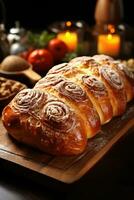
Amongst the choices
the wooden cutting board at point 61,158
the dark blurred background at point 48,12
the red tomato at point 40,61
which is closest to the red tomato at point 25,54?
the red tomato at point 40,61

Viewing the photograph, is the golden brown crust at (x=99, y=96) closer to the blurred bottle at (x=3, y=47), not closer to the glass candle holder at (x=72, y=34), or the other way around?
the blurred bottle at (x=3, y=47)

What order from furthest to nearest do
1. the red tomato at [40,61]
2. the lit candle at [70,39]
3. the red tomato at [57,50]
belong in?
the lit candle at [70,39] < the red tomato at [57,50] < the red tomato at [40,61]

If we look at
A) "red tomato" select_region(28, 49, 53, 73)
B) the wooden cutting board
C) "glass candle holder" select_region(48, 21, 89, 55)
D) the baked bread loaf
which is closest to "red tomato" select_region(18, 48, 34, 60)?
"red tomato" select_region(28, 49, 53, 73)

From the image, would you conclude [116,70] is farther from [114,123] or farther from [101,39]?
[101,39]

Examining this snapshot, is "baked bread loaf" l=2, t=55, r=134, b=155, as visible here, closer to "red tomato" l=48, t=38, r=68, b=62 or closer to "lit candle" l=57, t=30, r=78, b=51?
"red tomato" l=48, t=38, r=68, b=62

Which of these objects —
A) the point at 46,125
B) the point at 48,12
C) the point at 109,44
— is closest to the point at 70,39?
the point at 109,44

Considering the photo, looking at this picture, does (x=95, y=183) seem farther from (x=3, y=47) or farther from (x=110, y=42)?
(x=110, y=42)
